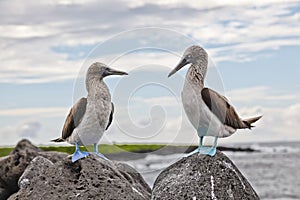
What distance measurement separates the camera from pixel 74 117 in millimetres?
9094

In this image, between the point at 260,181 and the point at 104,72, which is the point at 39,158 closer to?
the point at 104,72

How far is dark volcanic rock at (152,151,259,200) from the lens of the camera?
29.6ft

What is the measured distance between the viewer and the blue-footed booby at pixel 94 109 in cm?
867

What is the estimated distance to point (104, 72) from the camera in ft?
28.5

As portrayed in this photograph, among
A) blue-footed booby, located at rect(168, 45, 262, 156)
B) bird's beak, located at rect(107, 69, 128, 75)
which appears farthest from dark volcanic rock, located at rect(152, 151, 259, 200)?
bird's beak, located at rect(107, 69, 128, 75)

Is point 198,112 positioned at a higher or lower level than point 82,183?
higher

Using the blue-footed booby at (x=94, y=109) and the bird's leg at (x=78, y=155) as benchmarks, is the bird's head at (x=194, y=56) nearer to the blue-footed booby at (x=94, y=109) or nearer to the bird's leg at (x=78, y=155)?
the blue-footed booby at (x=94, y=109)

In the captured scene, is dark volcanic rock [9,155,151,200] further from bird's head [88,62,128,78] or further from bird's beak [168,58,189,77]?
bird's beak [168,58,189,77]

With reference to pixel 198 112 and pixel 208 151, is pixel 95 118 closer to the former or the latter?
pixel 198 112

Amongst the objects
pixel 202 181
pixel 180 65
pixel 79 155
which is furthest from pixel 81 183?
pixel 180 65

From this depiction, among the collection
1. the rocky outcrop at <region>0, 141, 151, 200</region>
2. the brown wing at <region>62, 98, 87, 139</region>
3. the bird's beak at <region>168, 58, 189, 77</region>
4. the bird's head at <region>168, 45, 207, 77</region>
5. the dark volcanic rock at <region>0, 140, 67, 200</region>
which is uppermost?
the bird's head at <region>168, 45, 207, 77</region>

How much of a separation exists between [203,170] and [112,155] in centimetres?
130

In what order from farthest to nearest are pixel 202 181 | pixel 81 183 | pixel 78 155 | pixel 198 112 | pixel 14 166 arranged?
pixel 14 166 < pixel 81 183 < pixel 78 155 < pixel 202 181 < pixel 198 112

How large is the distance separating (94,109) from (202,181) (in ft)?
5.91
